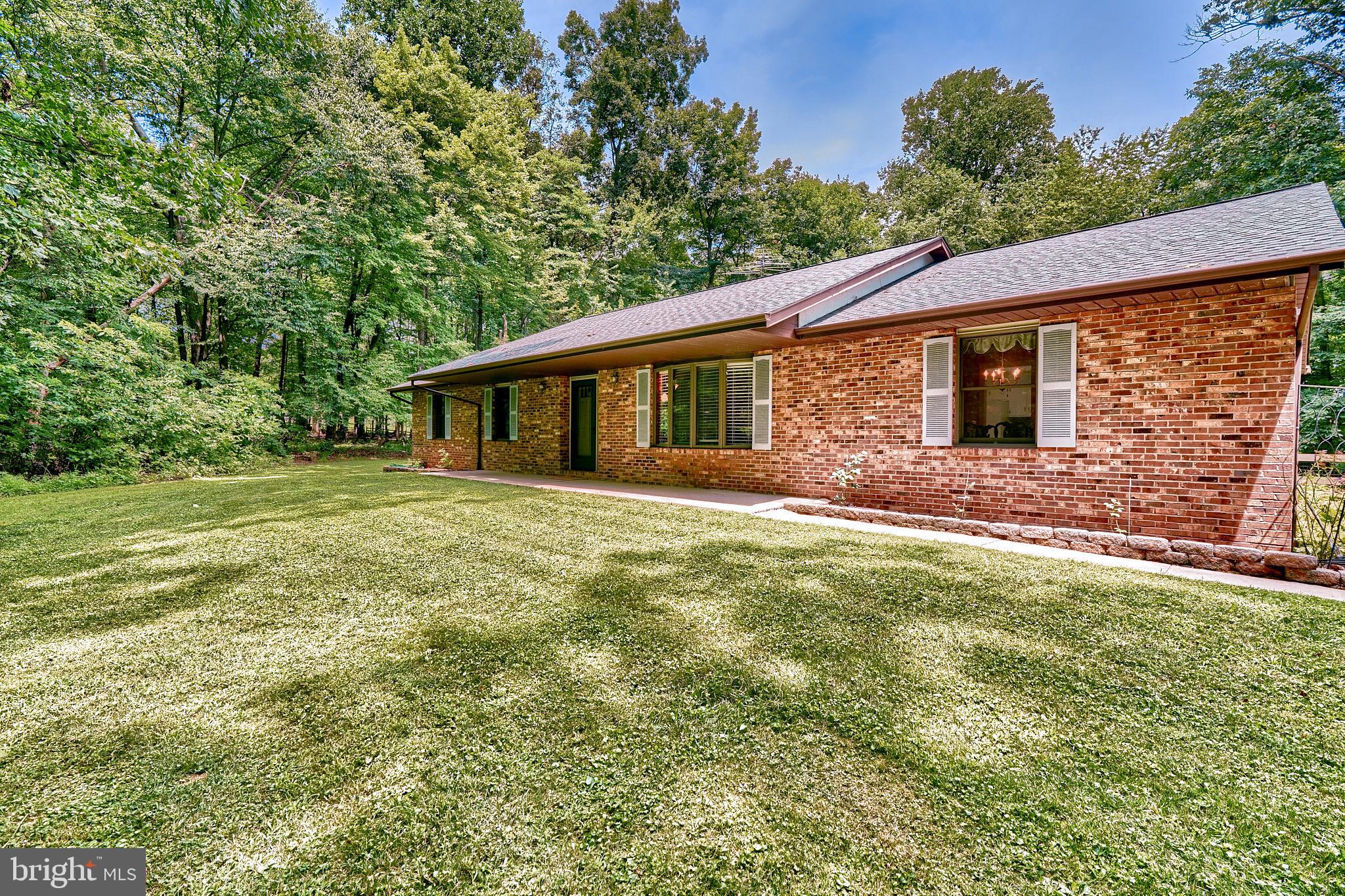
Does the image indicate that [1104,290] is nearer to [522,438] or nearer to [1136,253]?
[1136,253]

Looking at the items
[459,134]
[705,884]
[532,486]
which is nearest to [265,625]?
[705,884]

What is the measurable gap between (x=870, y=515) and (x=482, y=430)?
10.5 meters

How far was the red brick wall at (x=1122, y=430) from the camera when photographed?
4.44 metres

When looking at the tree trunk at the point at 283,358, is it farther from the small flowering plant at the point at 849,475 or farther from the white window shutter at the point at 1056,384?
the white window shutter at the point at 1056,384

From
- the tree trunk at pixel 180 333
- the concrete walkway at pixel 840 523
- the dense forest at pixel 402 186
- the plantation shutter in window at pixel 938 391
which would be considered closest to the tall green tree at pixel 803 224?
the dense forest at pixel 402 186

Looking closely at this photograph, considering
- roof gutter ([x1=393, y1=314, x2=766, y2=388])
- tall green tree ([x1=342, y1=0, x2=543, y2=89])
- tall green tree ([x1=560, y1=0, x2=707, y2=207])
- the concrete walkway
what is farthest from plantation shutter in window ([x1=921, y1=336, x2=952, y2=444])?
tall green tree ([x1=342, y1=0, x2=543, y2=89])

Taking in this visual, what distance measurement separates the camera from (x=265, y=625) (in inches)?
111

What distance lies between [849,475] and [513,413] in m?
8.53

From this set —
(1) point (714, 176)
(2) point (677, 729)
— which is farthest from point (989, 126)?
(2) point (677, 729)

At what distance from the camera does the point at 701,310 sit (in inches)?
356

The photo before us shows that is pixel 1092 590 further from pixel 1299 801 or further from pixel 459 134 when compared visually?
pixel 459 134

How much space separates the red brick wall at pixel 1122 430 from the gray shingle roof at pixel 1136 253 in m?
0.38

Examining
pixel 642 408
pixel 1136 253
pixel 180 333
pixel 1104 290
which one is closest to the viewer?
pixel 1104 290

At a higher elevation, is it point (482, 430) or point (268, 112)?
point (268, 112)
